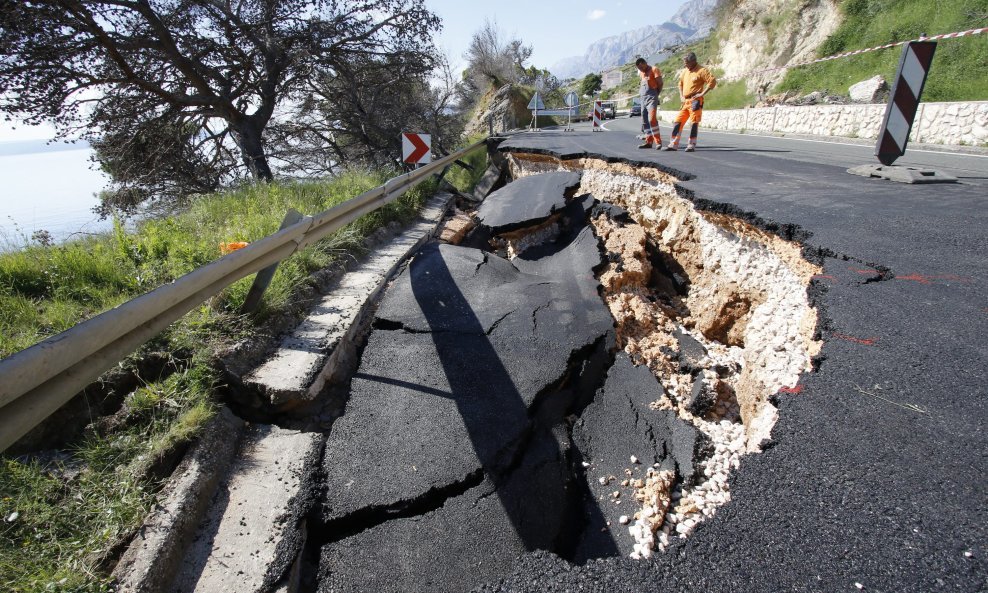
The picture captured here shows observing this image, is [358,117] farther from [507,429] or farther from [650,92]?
[507,429]

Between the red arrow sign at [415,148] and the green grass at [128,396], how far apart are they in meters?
2.60

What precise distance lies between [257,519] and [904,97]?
7168mm

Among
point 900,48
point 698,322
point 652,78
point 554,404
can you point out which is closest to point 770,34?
point 900,48

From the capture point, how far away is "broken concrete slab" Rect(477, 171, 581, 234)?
539cm

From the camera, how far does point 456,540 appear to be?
1.86 metres

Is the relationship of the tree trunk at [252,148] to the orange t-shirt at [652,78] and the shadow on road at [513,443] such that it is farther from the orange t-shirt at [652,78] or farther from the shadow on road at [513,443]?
the orange t-shirt at [652,78]

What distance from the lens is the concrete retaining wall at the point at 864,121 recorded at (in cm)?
838

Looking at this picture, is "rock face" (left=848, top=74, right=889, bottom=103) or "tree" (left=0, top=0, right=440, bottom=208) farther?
"rock face" (left=848, top=74, right=889, bottom=103)

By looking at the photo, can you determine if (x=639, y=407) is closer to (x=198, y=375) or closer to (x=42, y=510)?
(x=198, y=375)

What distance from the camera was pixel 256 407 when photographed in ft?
7.75

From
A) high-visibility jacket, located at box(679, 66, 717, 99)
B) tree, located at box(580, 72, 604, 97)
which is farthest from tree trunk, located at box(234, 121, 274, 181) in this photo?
tree, located at box(580, 72, 604, 97)

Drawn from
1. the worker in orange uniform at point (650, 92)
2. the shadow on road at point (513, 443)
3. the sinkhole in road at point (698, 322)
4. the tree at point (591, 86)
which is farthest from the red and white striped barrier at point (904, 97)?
the tree at point (591, 86)

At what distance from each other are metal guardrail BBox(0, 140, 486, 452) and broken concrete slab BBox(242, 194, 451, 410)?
0.54 metres

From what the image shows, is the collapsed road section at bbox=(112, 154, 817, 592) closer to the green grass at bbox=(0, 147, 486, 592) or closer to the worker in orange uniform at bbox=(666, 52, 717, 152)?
the green grass at bbox=(0, 147, 486, 592)
